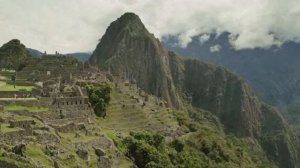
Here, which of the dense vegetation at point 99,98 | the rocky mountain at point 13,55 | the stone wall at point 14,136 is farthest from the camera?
the rocky mountain at point 13,55

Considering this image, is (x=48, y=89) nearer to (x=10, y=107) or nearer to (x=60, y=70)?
(x=10, y=107)

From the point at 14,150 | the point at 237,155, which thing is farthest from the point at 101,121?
the point at 237,155

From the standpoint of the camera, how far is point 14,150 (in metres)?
31.6

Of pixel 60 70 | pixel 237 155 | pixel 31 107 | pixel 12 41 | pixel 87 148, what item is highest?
pixel 12 41

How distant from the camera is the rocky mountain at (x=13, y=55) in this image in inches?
3763

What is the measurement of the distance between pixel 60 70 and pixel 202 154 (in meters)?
26.1

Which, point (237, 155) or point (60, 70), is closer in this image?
point (60, 70)

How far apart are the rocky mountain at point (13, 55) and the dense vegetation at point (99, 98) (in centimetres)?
2615

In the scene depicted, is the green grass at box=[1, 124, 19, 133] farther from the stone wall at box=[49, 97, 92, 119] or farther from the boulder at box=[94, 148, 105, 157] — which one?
the stone wall at box=[49, 97, 92, 119]

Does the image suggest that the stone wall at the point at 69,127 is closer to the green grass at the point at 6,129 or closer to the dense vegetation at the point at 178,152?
the dense vegetation at the point at 178,152

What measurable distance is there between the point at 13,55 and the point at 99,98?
3777 centimetres

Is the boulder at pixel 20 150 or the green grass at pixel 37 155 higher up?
the boulder at pixel 20 150

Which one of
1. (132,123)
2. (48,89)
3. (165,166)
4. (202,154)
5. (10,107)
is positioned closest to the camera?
(10,107)

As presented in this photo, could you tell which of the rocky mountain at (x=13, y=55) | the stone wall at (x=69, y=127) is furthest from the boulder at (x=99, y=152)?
the rocky mountain at (x=13, y=55)
